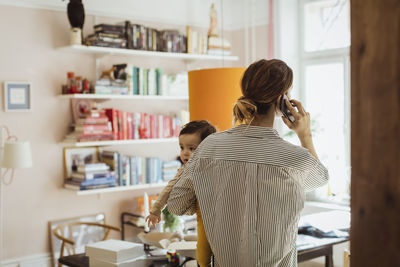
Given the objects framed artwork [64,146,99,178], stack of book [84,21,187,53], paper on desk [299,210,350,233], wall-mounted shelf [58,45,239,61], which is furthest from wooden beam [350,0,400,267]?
framed artwork [64,146,99,178]

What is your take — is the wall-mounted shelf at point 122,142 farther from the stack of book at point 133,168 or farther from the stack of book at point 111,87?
the stack of book at point 111,87

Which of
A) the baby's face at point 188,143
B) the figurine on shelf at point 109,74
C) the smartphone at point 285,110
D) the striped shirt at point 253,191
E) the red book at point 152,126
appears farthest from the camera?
the red book at point 152,126

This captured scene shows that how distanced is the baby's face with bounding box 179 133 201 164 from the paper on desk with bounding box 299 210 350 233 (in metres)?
1.33

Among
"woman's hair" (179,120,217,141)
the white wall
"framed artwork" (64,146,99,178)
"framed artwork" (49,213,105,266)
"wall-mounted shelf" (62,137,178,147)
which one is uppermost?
the white wall

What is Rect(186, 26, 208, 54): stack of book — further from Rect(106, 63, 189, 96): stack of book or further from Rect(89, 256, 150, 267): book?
Rect(89, 256, 150, 267): book

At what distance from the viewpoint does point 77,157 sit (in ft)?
14.4

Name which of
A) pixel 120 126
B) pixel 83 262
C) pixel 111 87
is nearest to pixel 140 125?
pixel 120 126

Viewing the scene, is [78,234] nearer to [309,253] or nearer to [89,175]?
[89,175]

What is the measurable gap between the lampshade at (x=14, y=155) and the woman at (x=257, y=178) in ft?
7.75

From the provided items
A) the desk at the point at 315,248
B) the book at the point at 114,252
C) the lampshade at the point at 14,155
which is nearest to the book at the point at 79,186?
the lampshade at the point at 14,155

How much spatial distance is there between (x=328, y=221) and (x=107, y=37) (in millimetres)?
2327

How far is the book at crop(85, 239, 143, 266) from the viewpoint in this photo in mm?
2473

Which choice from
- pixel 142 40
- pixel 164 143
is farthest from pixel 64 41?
pixel 164 143

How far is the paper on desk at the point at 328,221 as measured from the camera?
332 cm
